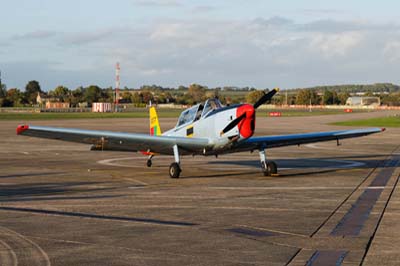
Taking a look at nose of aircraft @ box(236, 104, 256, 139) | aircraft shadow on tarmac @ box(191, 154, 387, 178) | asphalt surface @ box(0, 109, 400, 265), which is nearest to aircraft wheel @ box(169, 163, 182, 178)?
asphalt surface @ box(0, 109, 400, 265)

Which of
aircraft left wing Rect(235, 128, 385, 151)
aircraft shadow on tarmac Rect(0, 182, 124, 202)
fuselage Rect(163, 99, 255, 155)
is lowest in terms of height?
aircraft shadow on tarmac Rect(0, 182, 124, 202)

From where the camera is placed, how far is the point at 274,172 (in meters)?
20.9

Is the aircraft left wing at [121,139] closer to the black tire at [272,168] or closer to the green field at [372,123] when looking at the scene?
the black tire at [272,168]

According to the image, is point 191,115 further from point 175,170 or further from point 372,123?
point 372,123

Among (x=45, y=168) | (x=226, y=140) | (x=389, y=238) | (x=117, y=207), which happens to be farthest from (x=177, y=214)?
(x=45, y=168)

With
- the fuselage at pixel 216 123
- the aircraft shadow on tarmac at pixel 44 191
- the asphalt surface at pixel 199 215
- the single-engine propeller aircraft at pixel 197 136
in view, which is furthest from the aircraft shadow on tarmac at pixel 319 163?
the aircraft shadow on tarmac at pixel 44 191

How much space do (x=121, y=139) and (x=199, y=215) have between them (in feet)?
25.1

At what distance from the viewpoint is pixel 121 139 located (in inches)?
784

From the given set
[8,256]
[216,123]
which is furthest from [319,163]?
[8,256]

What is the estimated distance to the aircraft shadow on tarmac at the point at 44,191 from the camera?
15.3 metres

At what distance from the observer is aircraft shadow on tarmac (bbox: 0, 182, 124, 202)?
15.3 m

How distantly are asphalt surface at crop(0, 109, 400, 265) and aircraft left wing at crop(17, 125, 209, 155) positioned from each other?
97cm

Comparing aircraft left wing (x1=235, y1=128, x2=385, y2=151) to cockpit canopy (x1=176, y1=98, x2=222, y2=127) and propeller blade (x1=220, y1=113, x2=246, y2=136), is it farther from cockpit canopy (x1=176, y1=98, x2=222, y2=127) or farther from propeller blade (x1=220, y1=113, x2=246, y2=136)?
cockpit canopy (x1=176, y1=98, x2=222, y2=127)

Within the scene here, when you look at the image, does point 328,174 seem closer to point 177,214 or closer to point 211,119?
point 211,119
